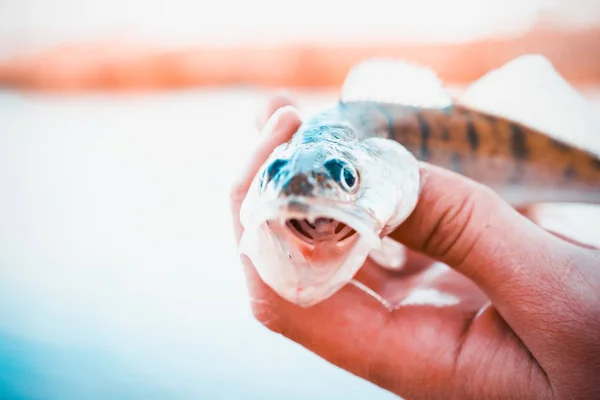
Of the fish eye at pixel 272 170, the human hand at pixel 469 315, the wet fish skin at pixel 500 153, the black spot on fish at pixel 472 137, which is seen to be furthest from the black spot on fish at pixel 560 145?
the fish eye at pixel 272 170

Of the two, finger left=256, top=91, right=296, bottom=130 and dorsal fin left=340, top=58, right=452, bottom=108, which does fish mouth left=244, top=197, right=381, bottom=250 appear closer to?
finger left=256, top=91, right=296, bottom=130

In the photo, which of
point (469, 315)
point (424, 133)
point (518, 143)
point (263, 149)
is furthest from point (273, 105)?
point (518, 143)

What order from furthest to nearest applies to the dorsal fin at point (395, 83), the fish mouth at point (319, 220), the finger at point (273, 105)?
1. the dorsal fin at point (395, 83)
2. the finger at point (273, 105)
3. the fish mouth at point (319, 220)

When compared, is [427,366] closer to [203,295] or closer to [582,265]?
[582,265]

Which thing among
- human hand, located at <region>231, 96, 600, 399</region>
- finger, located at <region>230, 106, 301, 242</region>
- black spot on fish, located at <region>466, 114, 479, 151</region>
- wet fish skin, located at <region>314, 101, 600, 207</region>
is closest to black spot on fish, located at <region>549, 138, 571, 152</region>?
wet fish skin, located at <region>314, 101, 600, 207</region>

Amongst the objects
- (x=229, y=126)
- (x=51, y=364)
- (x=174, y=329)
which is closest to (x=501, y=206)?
(x=174, y=329)

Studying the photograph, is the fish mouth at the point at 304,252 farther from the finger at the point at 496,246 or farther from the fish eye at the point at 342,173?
the finger at the point at 496,246

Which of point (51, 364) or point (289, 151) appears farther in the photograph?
point (51, 364)
